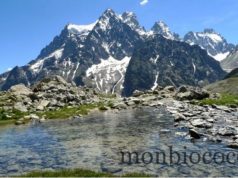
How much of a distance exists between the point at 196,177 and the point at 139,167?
523 centimetres

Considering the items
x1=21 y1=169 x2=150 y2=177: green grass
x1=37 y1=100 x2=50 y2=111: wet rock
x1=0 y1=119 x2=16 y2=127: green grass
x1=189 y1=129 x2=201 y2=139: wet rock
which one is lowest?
x1=21 y1=169 x2=150 y2=177: green grass

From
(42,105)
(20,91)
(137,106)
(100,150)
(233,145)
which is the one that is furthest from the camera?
(20,91)

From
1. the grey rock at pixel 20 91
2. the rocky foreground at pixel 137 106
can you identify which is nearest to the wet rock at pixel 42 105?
the rocky foreground at pixel 137 106

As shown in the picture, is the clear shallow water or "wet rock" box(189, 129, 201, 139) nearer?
the clear shallow water

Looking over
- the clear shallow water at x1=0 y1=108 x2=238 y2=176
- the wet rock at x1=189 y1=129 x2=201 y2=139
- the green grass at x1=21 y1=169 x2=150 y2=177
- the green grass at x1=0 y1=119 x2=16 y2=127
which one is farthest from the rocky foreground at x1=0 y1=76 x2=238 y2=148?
the green grass at x1=21 y1=169 x2=150 y2=177

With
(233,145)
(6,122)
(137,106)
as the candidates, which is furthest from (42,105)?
(233,145)

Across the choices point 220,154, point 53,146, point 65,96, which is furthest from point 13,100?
point 220,154

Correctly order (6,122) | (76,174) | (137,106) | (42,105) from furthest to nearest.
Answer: (137,106), (42,105), (6,122), (76,174)

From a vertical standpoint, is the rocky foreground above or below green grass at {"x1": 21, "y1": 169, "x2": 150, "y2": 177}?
above

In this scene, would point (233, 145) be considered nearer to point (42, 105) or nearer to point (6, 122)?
point (6, 122)

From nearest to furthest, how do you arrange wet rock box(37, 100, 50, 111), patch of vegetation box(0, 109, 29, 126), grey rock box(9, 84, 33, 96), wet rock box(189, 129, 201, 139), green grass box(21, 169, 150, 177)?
green grass box(21, 169, 150, 177) → wet rock box(189, 129, 201, 139) → patch of vegetation box(0, 109, 29, 126) → wet rock box(37, 100, 50, 111) → grey rock box(9, 84, 33, 96)

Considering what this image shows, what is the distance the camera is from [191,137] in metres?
43.7

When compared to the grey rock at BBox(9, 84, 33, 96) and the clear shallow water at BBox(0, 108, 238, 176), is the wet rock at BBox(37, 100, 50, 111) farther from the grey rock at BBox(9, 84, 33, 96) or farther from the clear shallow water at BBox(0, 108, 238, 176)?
the clear shallow water at BBox(0, 108, 238, 176)

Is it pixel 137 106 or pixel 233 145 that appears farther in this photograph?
pixel 137 106
